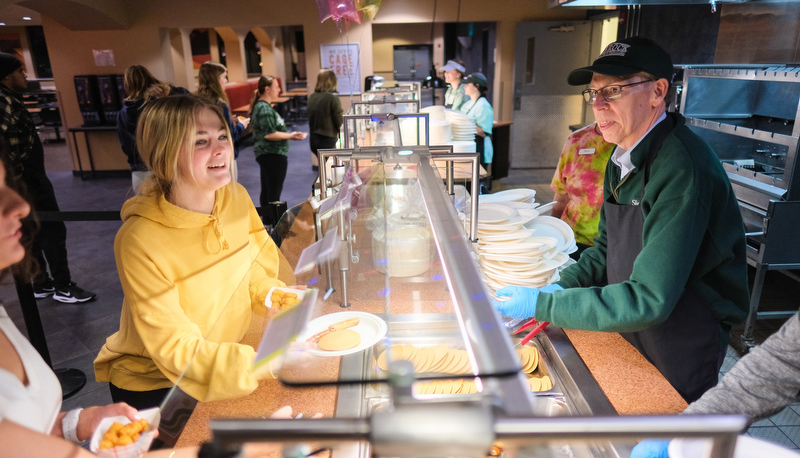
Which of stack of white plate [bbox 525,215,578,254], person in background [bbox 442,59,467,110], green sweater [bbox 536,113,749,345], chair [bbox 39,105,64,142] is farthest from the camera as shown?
chair [bbox 39,105,64,142]

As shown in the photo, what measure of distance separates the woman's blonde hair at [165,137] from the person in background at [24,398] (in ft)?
1.51

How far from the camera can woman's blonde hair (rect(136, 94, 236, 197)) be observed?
5.12 feet

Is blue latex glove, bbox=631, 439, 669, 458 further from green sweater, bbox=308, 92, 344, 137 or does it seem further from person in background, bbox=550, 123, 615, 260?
green sweater, bbox=308, 92, 344, 137

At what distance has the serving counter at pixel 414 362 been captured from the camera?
46 centimetres

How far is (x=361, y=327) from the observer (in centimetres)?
123

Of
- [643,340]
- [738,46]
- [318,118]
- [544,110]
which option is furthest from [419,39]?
[643,340]

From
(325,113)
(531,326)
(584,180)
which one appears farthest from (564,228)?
(325,113)

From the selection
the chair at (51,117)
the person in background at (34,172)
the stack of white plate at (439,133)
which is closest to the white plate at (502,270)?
the stack of white plate at (439,133)

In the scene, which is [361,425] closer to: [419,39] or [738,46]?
[738,46]

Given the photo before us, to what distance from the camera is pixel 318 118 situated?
660 cm

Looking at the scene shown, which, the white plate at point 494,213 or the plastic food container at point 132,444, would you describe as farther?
the white plate at point 494,213

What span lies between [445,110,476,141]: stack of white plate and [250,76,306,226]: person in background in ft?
6.15

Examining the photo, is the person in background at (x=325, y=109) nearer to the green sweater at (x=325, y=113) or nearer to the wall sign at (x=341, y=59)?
the green sweater at (x=325, y=113)

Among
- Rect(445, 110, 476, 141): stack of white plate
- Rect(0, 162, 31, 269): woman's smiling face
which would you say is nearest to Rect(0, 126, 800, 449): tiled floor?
Rect(0, 162, 31, 269): woman's smiling face
